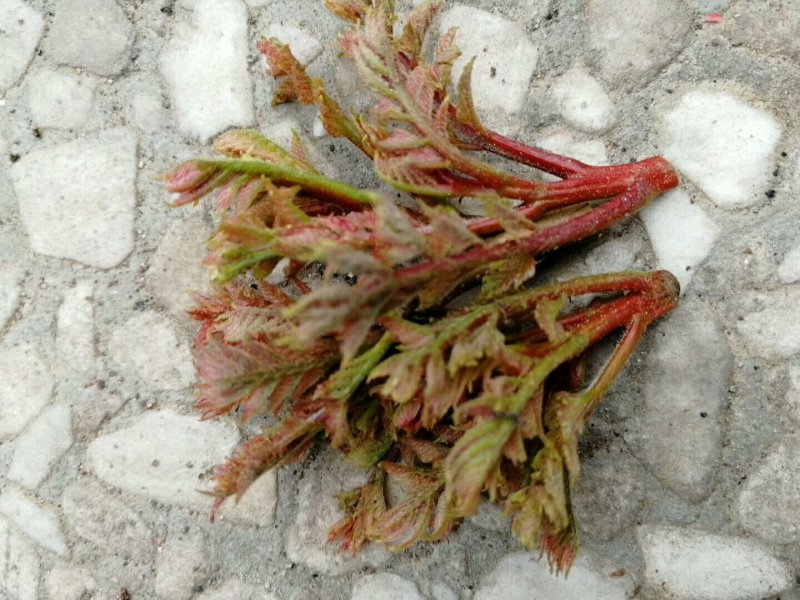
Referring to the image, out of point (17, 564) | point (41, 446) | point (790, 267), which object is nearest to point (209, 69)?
point (41, 446)

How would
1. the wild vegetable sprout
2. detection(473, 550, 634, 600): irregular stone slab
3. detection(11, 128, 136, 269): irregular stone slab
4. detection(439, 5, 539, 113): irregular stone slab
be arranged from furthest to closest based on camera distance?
detection(11, 128, 136, 269): irregular stone slab < detection(439, 5, 539, 113): irregular stone slab < detection(473, 550, 634, 600): irregular stone slab < the wild vegetable sprout

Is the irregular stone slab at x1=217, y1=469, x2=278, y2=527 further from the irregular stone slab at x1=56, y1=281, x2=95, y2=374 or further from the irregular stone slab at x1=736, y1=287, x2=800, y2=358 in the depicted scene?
the irregular stone slab at x1=736, y1=287, x2=800, y2=358

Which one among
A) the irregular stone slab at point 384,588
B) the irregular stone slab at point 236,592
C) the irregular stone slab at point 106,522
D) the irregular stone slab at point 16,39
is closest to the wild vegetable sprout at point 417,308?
the irregular stone slab at point 384,588

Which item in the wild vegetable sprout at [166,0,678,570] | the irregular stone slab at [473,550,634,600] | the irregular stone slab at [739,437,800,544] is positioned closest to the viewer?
the wild vegetable sprout at [166,0,678,570]

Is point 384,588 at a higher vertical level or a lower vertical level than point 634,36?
lower

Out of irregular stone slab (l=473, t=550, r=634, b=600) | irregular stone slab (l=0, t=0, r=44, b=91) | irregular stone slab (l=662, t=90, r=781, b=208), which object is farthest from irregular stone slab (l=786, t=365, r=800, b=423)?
irregular stone slab (l=0, t=0, r=44, b=91)

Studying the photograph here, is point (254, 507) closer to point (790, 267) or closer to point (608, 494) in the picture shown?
point (608, 494)

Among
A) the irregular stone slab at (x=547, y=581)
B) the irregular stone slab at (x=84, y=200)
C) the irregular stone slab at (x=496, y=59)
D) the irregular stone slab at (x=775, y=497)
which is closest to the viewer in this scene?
the irregular stone slab at (x=775, y=497)

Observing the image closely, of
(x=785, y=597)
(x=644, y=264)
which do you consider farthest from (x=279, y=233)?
(x=785, y=597)

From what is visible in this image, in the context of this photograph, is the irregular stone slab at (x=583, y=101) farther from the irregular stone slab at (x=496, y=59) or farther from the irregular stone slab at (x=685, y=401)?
the irregular stone slab at (x=685, y=401)
